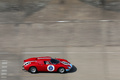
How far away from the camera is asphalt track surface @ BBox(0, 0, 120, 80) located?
1464cm

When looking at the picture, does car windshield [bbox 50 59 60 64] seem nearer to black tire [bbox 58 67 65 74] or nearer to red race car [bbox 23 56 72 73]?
red race car [bbox 23 56 72 73]

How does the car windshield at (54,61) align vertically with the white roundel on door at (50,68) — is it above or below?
above

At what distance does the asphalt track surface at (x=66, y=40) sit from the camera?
1464 cm

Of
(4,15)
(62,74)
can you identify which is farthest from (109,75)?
(4,15)

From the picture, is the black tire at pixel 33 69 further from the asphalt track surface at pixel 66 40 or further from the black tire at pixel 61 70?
the black tire at pixel 61 70

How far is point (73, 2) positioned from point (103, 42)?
4603 mm

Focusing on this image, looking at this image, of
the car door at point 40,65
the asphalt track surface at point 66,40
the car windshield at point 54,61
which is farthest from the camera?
the asphalt track surface at point 66,40

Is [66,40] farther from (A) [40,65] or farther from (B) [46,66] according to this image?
(A) [40,65]

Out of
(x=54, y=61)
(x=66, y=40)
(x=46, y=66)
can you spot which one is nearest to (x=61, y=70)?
(x=54, y=61)

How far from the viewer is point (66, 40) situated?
56.1 feet

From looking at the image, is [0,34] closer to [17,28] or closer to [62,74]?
[17,28]

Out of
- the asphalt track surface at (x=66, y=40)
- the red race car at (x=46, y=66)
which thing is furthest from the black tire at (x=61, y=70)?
the asphalt track surface at (x=66, y=40)

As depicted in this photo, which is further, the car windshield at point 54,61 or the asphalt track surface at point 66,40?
the asphalt track surface at point 66,40

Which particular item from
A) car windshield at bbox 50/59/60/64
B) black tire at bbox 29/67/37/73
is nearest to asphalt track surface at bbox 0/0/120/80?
black tire at bbox 29/67/37/73
